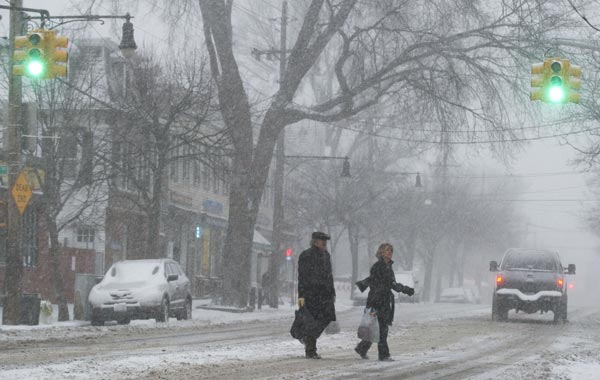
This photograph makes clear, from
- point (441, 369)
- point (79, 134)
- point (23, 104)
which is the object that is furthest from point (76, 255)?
point (441, 369)

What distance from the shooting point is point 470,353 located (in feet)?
60.2

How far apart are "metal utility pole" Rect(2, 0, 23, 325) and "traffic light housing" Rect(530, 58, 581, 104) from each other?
10.7 metres

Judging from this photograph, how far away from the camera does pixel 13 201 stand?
25438mm

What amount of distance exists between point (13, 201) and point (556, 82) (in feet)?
37.7

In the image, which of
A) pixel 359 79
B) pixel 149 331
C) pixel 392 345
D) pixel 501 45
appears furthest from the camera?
pixel 359 79

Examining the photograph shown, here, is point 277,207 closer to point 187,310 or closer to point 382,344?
point 187,310

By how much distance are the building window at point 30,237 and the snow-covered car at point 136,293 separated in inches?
443

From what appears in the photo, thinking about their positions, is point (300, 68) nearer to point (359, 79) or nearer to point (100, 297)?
point (359, 79)

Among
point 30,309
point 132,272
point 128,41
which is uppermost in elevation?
point 128,41

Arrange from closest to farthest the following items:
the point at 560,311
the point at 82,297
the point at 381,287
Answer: the point at 381,287 < the point at 82,297 < the point at 560,311

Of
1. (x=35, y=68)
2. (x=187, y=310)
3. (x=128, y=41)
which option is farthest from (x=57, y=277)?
(x=35, y=68)

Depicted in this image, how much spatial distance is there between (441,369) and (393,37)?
21.7 metres

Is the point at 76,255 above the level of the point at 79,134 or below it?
below

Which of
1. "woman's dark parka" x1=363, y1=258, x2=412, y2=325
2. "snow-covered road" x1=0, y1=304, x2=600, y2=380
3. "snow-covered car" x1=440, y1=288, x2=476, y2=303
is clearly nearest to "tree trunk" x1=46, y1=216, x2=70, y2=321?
"snow-covered road" x1=0, y1=304, x2=600, y2=380
